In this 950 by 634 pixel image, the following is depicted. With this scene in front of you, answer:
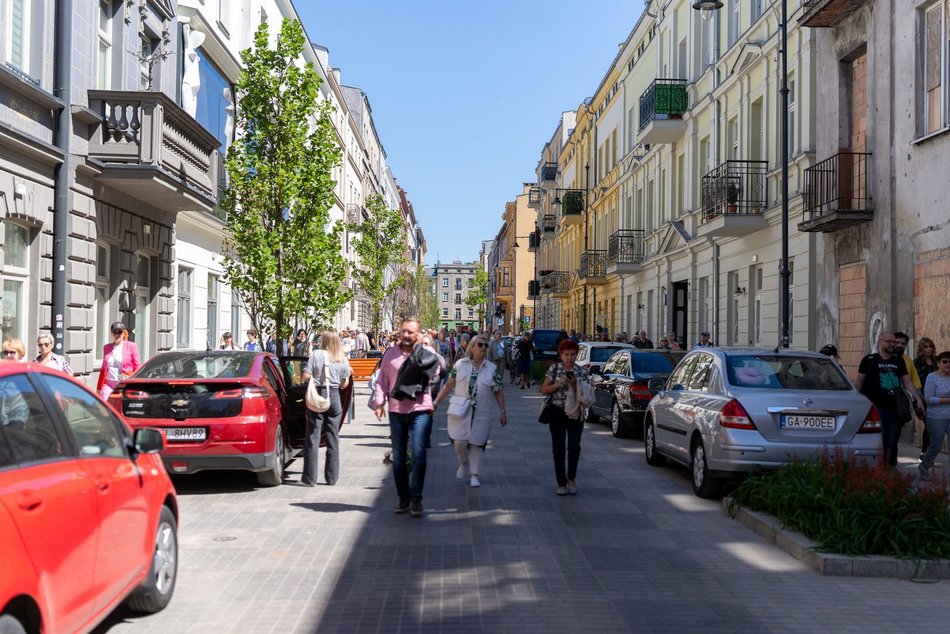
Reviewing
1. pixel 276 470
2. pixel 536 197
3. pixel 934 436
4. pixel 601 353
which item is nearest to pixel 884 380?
pixel 934 436

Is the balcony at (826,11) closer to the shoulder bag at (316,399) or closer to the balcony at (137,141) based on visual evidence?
the balcony at (137,141)

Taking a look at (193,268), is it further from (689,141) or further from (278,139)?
(689,141)

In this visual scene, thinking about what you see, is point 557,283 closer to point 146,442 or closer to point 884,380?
point 884,380

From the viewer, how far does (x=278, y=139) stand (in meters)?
18.4

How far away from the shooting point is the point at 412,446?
916 centimetres

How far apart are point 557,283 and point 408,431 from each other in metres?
49.0

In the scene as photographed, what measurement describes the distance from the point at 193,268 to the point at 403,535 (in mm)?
15889

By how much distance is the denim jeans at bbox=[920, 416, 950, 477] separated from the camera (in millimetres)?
10945

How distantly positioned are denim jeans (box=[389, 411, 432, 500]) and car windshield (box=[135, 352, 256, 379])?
227cm

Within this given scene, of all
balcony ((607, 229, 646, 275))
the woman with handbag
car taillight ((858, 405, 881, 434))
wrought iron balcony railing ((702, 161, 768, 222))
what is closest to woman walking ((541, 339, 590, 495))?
the woman with handbag

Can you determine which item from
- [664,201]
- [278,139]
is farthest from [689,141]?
[278,139]

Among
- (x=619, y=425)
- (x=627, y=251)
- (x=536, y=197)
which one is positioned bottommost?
(x=619, y=425)

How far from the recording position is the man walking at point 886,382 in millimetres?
11516

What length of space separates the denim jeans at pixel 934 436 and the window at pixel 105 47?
13505 mm
